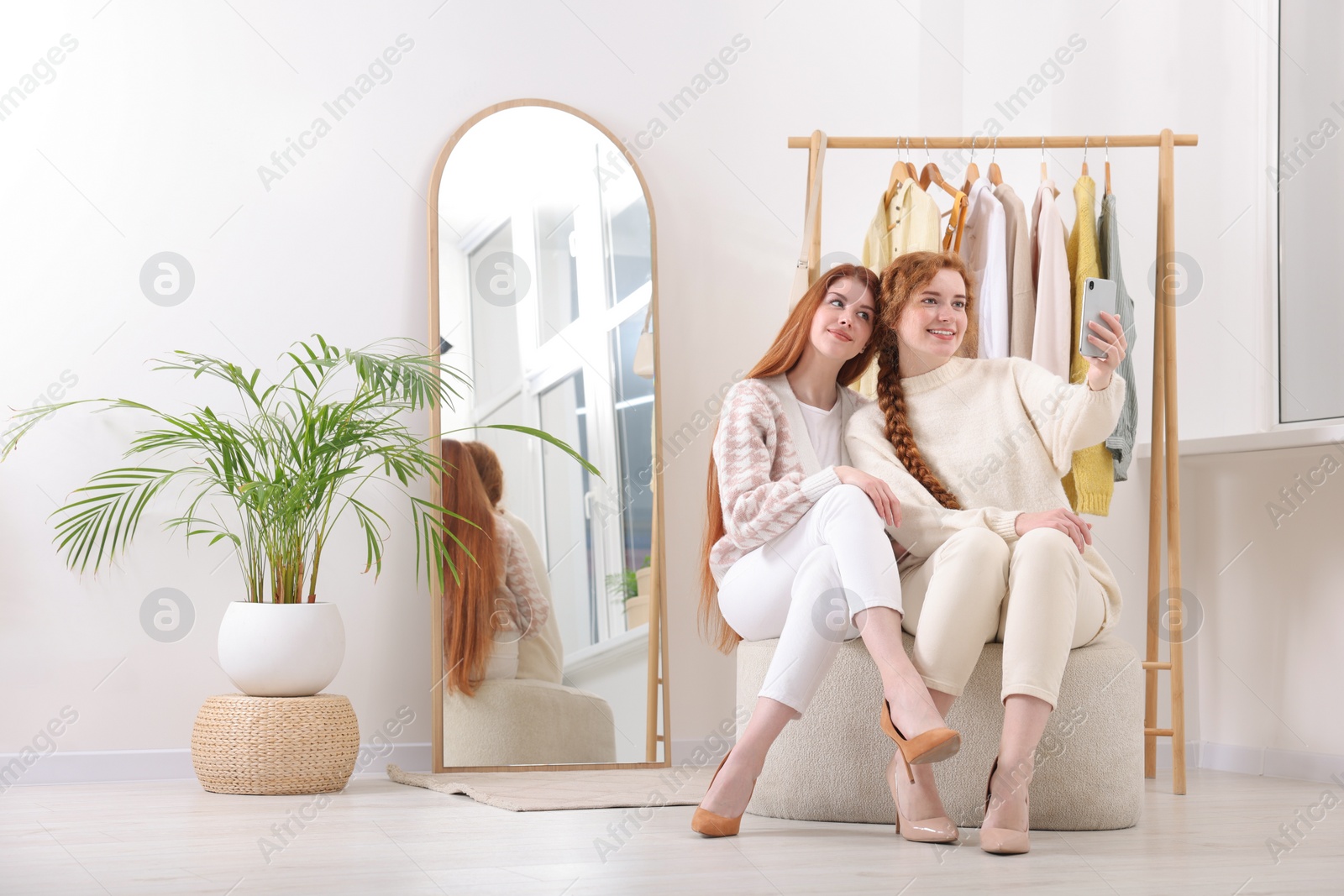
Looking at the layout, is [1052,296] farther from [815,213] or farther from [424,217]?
[424,217]

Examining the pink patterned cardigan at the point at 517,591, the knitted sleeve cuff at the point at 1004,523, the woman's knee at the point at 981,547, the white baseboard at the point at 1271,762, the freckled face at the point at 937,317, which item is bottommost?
the white baseboard at the point at 1271,762

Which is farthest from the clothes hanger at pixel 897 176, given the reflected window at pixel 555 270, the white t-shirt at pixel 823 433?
the reflected window at pixel 555 270

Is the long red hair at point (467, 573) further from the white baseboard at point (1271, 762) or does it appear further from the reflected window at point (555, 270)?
the white baseboard at point (1271, 762)

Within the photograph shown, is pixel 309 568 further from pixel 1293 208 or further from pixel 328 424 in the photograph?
pixel 1293 208

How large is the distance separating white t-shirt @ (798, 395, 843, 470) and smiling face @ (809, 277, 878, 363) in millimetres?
106

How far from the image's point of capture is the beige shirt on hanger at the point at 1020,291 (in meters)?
2.43

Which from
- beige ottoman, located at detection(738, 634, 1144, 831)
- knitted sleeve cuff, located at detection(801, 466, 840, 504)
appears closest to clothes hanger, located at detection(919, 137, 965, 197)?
knitted sleeve cuff, located at detection(801, 466, 840, 504)

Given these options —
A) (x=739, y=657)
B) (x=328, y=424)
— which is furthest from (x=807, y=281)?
(x=328, y=424)

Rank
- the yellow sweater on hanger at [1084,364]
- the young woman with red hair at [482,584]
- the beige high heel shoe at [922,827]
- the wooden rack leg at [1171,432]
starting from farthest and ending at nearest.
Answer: the young woman with red hair at [482,584] → the wooden rack leg at [1171,432] → the yellow sweater on hanger at [1084,364] → the beige high heel shoe at [922,827]

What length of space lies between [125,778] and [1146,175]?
8.89 ft

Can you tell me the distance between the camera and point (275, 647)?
2236mm

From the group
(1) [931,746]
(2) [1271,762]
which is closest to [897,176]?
(1) [931,746]

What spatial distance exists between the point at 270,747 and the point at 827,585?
1.11 m

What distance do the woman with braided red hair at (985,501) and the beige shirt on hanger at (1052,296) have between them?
141mm
